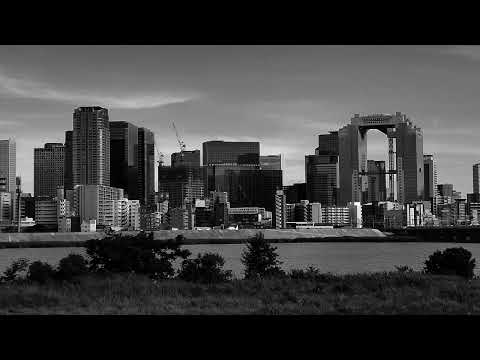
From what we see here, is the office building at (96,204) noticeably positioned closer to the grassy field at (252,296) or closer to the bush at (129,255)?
the bush at (129,255)

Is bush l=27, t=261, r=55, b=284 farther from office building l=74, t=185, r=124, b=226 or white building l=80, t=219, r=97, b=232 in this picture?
office building l=74, t=185, r=124, b=226

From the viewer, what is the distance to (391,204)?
3814 inches

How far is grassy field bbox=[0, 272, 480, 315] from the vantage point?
20.3ft

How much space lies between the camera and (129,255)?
901 centimetres

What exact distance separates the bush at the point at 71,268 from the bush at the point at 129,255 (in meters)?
0.37

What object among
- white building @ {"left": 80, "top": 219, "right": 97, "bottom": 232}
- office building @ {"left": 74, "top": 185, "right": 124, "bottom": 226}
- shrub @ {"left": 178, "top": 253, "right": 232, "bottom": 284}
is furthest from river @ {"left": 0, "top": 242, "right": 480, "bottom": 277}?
office building @ {"left": 74, "top": 185, "right": 124, "bottom": 226}

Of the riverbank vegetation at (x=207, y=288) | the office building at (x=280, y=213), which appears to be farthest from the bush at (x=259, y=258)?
the office building at (x=280, y=213)

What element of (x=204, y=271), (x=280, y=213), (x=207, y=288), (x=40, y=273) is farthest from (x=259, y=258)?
(x=280, y=213)

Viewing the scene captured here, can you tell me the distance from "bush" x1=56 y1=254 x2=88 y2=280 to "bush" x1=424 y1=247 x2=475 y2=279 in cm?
511

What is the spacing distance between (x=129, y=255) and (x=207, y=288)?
1661 millimetres

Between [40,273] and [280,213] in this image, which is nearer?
[40,273]

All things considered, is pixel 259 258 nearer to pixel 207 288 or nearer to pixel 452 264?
pixel 207 288
